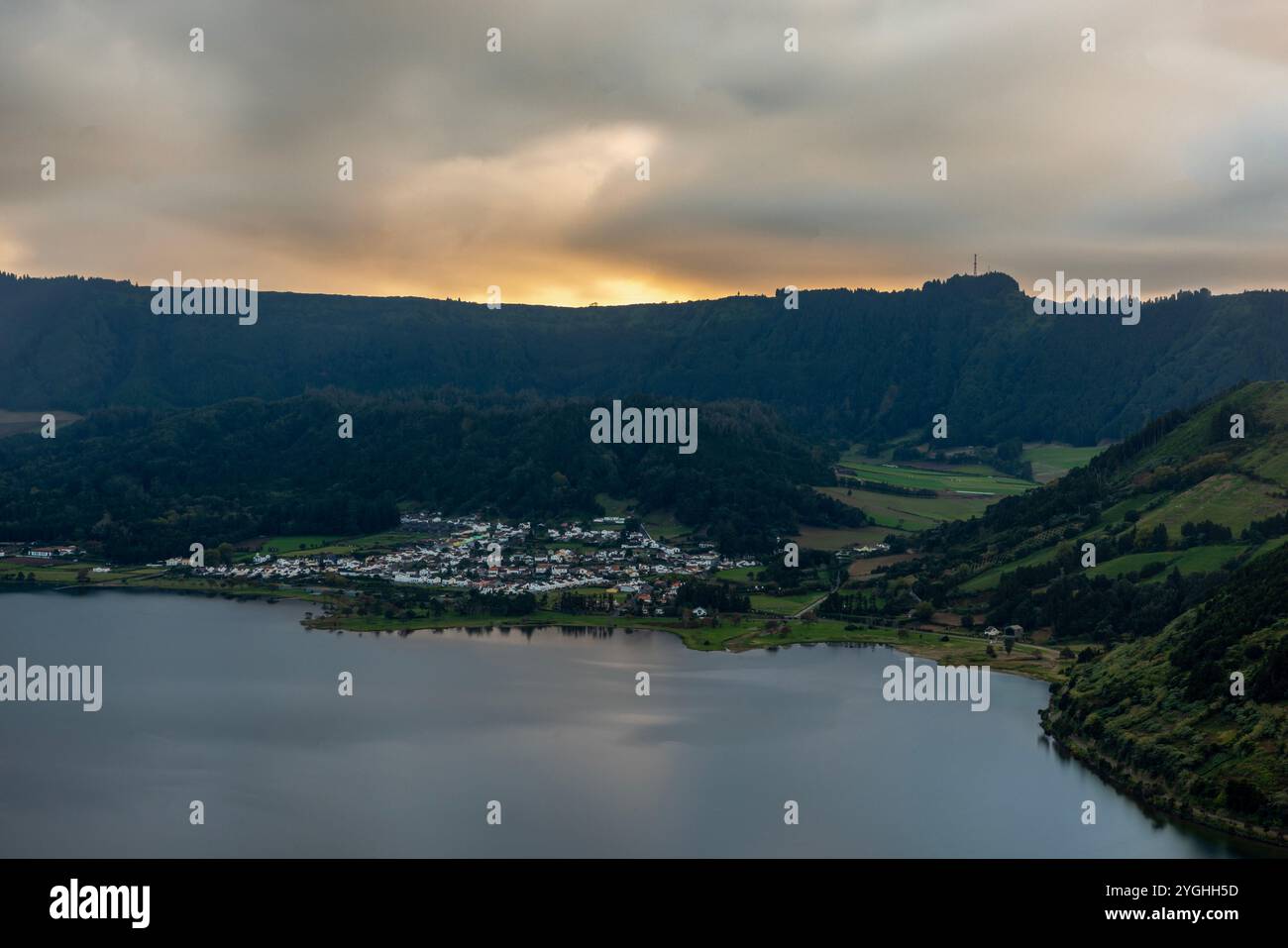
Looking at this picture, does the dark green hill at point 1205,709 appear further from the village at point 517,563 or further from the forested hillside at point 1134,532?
the village at point 517,563

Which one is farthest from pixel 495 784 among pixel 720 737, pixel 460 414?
pixel 460 414

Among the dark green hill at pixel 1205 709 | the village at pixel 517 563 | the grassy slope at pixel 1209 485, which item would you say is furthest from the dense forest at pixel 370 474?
the dark green hill at pixel 1205 709

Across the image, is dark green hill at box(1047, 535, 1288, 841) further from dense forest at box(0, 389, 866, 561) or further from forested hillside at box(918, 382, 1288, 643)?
dense forest at box(0, 389, 866, 561)

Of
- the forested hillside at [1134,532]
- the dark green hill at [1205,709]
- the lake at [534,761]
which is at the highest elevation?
the forested hillside at [1134,532]

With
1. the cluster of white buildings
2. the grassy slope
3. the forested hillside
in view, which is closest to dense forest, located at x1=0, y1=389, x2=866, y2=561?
the cluster of white buildings

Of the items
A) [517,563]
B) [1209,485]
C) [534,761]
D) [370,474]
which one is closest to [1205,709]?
[534,761]

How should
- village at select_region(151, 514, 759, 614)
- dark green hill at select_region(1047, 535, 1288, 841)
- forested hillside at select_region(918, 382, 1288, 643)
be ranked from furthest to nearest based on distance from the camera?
village at select_region(151, 514, 759, 614) < forested hillside at select_region(918, 382, 1288, 643) < dark green hill at select_region(1047, 535, 1288, 841)

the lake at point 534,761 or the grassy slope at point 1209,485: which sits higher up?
the grassy slope at point 1209,485
